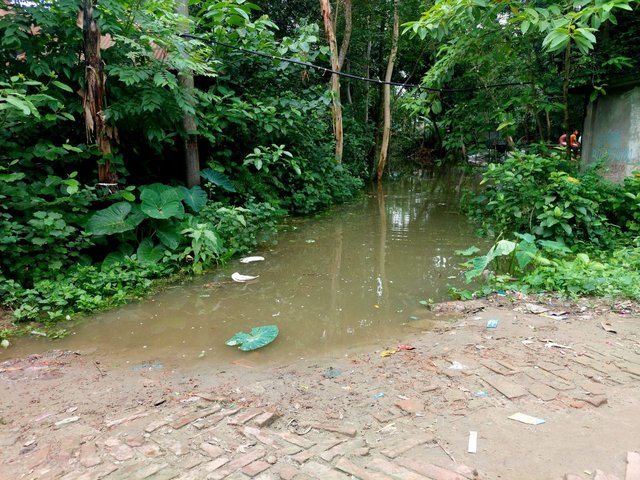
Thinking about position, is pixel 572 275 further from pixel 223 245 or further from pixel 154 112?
pixel 154 112

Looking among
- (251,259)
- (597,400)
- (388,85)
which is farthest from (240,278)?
(388,85)

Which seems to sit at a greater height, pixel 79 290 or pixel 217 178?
pixel 217 178

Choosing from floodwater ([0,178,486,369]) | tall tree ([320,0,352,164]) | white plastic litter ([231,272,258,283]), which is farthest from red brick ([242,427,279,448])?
tall tree ([320,0,352,164])

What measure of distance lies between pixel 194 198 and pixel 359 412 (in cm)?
496

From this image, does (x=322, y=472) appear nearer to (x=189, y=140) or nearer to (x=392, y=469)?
(x=392, y=469)

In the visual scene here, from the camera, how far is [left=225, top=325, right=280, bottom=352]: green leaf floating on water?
3783 mm

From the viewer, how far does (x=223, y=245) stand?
6.40 meters

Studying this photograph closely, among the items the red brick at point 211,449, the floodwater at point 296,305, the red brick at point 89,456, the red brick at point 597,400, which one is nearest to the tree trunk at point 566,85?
the floodwater at point 296,305

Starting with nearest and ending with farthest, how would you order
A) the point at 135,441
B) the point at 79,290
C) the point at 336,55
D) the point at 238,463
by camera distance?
the point at 238,463, the point at 135,441, the point at 79,290, the point at 336,55

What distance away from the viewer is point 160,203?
231 inches

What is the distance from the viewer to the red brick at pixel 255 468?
215 cm

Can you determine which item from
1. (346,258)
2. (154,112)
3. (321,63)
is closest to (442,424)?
(346,258)

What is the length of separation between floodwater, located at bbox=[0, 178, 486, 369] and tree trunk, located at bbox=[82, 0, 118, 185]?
74.7 inches

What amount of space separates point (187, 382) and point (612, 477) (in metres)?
2.59
